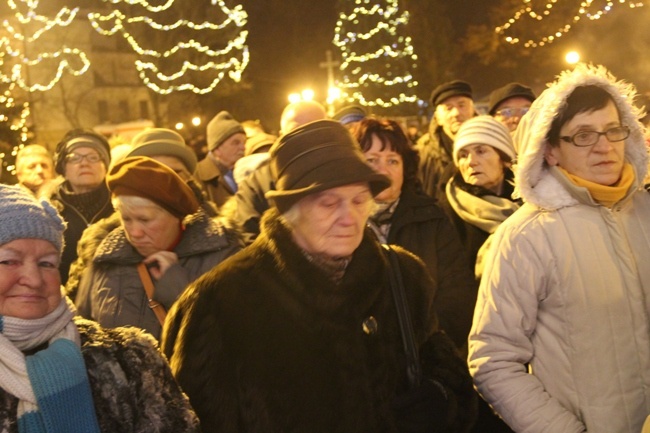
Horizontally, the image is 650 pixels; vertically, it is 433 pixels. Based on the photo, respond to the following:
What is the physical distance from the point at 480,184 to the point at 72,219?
9.99ft

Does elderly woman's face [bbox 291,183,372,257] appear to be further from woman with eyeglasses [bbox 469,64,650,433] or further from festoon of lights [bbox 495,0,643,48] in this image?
festoon of lights [bbox 495,0,643,48]

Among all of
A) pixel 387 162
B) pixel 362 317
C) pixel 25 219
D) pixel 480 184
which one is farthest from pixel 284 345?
pixel 480 184

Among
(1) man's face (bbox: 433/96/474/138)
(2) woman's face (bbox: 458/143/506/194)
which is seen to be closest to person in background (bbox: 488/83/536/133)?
(1) man's face (bbox: 433/96/474/138)

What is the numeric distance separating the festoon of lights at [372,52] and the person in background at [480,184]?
26.5 meters

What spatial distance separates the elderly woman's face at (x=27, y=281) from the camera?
2697 mm

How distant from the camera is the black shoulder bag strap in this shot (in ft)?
10.8

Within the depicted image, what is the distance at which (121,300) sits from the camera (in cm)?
414

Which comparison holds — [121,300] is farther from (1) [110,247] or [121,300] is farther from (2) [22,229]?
(2) [22,229]

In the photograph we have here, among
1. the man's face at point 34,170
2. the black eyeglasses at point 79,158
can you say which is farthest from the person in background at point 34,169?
the black eyeglasses at point 79,158

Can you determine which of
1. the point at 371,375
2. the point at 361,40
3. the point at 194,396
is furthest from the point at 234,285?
the point at 361,40

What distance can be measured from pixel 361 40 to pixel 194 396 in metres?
30.8

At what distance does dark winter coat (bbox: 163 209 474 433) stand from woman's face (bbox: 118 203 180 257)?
1081mm

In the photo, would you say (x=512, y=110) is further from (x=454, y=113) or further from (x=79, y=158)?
(x=79, y=158)

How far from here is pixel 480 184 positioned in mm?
5551
